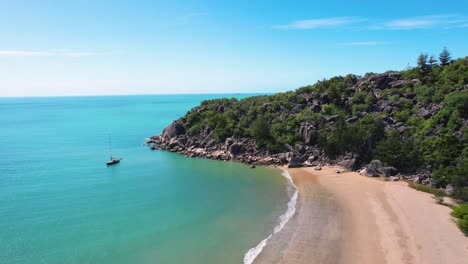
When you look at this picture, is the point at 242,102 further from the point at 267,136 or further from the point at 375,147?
the point at 375,147

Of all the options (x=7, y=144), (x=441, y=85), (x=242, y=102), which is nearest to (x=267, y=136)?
(x=242, y=102)

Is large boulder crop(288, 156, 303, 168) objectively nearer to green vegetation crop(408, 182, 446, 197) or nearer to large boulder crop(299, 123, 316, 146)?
large boulder crop(299, 123, 316, 146)

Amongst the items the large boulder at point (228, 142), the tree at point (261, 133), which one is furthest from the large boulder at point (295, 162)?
the large boulder at point (228, 142)

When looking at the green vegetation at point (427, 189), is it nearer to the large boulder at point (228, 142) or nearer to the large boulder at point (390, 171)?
the large boulder at point (390, 171)

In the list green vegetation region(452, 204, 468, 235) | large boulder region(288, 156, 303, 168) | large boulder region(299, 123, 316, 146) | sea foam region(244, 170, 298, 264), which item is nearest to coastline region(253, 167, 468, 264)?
sea foam region(244, 170, 298, 264)

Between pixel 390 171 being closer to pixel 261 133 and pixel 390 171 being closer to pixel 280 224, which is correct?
pixel 280 224

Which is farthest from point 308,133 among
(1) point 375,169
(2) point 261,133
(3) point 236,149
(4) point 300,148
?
(1) point 375,169
